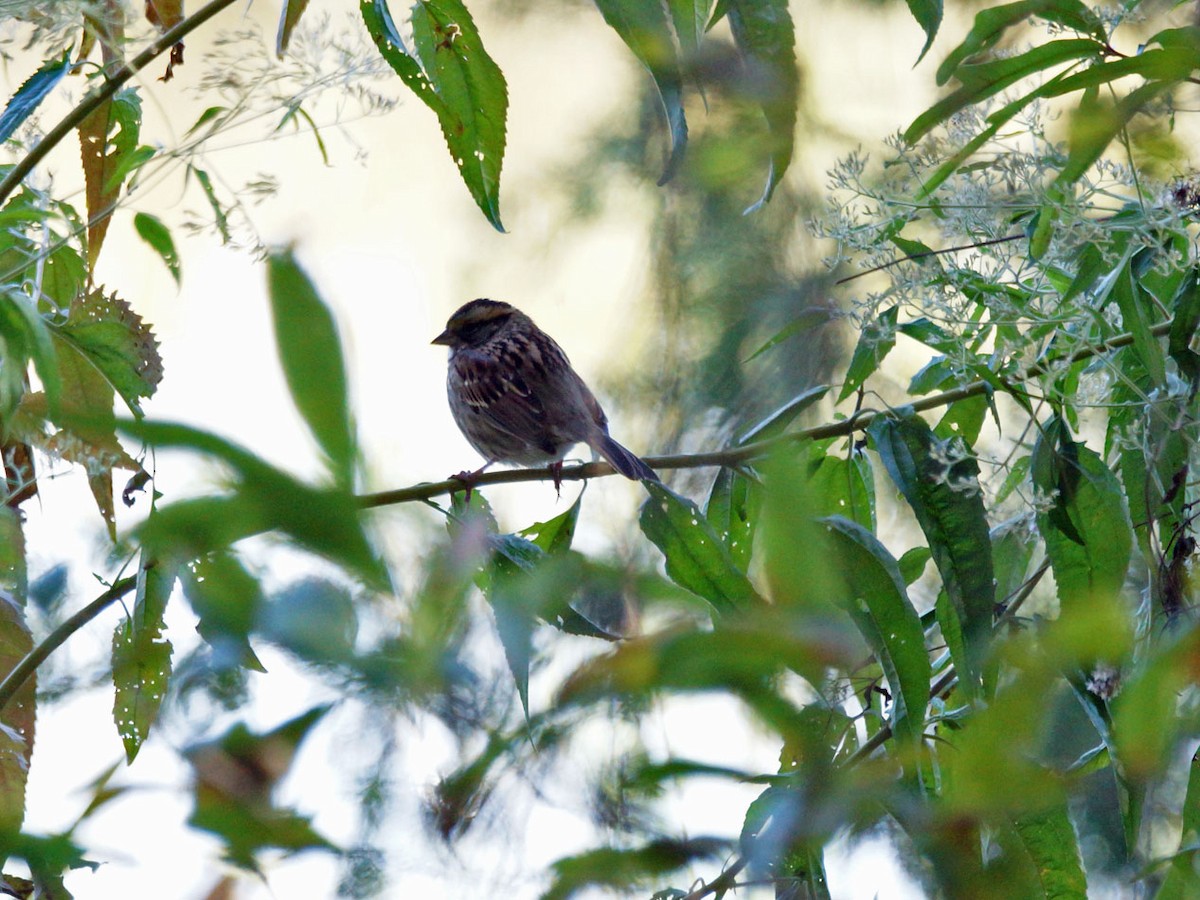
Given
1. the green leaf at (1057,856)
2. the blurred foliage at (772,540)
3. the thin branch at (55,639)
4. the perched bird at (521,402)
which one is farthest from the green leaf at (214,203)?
the perched bird at (521,402)

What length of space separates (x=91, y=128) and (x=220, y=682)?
2.48ft

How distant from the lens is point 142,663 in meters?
0.87

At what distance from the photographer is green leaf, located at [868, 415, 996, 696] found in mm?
905

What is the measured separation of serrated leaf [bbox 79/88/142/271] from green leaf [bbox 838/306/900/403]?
621 millimetres

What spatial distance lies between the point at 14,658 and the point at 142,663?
9 cm

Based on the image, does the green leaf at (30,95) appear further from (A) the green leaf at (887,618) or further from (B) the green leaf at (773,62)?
(A) the green leaf at (887,618)

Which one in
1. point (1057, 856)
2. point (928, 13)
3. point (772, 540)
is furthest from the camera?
point (1057, 856)

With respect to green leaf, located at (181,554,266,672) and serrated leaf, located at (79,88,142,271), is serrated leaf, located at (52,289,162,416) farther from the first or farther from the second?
green leaf, located at (181,554,266,672)

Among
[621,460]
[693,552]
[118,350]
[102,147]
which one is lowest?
[693,552]

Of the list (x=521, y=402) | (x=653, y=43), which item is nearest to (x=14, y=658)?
(x=653, y=43)

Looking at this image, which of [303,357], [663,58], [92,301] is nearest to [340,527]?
[303,357]

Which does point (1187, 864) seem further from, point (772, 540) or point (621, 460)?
point (621, 460)

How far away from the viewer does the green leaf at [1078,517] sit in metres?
0.97

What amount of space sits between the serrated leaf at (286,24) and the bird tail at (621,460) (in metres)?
0.63
